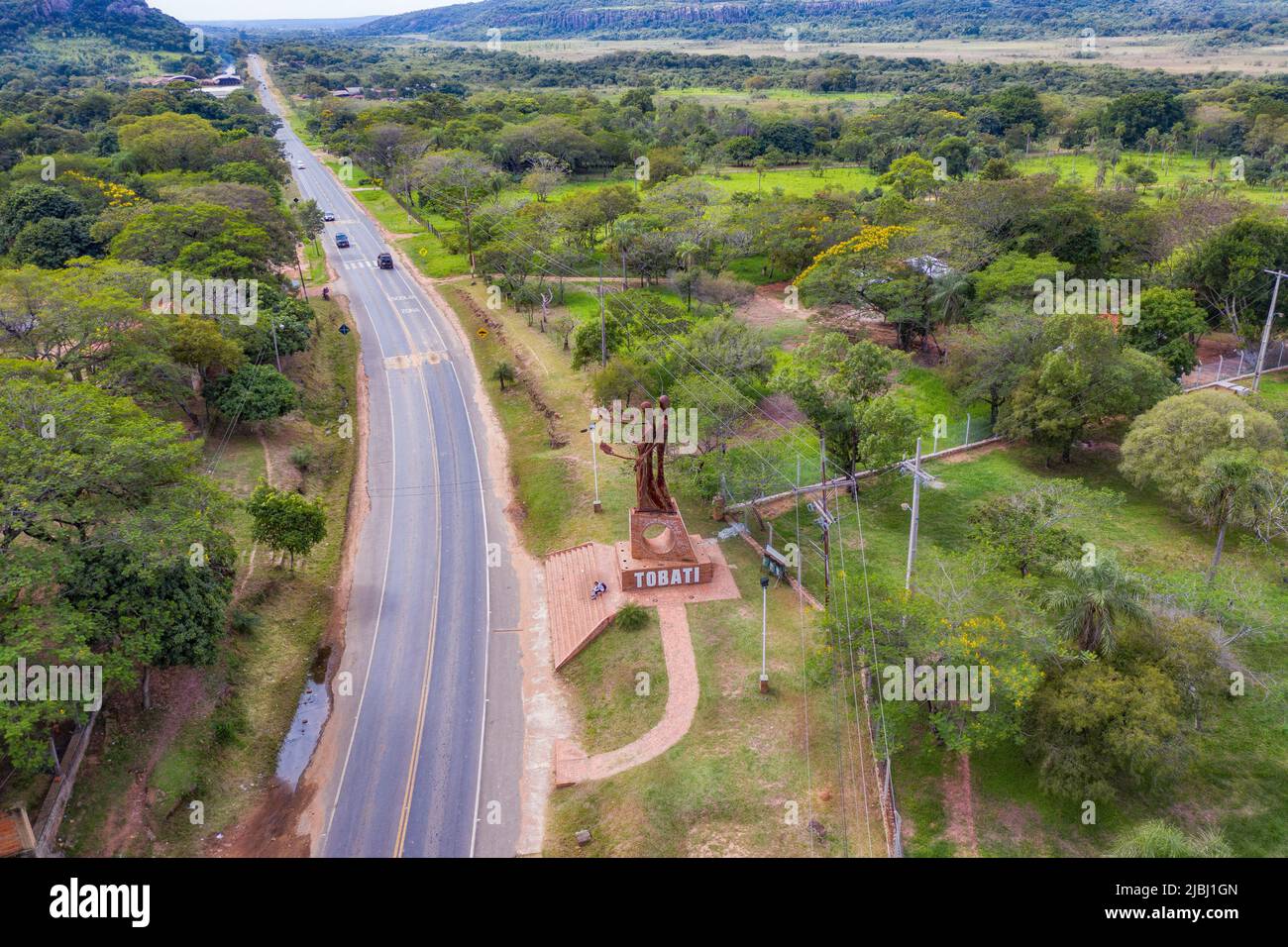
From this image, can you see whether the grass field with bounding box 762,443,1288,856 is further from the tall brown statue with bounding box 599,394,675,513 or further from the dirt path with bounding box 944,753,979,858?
the tall brown statue with bounding box 599,394,675,513

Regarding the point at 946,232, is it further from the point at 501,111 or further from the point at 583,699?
the point at 501,111

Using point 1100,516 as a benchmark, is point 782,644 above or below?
below

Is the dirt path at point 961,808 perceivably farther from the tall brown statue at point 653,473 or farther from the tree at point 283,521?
the tree at point 283,521

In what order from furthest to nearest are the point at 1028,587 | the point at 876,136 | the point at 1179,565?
1. the point at 876,136
2. the point at 1179,565
3. the point at 1028,587

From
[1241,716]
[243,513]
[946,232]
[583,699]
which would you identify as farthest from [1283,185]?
[243,513]

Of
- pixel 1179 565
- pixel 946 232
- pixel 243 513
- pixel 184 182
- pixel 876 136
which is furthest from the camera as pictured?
pixel 876 136

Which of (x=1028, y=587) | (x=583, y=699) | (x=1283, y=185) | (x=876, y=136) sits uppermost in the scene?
(x=876, y=136)

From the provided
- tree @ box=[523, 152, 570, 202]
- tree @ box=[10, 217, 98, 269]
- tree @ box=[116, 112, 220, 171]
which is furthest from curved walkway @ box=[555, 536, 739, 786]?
tree @ box=[116, 112, 220, 171]
